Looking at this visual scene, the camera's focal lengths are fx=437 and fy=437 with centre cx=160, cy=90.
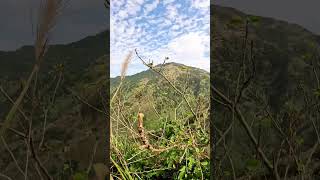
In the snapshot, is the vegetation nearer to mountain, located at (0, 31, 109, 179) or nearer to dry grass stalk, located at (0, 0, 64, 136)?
mountain, located at (0, 31, 109, 179)

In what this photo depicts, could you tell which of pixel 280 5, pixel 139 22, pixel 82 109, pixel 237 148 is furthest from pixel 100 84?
pixel 139 22

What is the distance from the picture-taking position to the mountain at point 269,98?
174cm

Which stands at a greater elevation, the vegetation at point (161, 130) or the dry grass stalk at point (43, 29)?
the dry grass stalk at point (43, 29)

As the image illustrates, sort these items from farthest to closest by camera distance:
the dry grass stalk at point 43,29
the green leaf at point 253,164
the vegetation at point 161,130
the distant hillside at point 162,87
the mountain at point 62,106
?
the distant hillside at point 162,87 → the vegetation at point 161,130 → the green leaf at point 253,164 → the mountain at point 62,106 → the dry grass stalk at point 43,29

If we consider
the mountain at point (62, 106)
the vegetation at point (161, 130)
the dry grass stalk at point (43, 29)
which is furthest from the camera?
the vegetation at point (161, 130)

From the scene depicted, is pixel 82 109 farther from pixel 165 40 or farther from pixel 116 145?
pixel 165 40

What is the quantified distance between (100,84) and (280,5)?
A: 0.94m

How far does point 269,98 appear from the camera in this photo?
6.06ft

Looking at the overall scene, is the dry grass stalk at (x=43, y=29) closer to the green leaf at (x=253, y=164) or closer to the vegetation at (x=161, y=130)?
the green leaf at (x=253, y=164)

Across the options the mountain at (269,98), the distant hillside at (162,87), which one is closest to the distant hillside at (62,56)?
the mountain at (269,98)

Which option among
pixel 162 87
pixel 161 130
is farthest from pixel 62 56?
pixel 162 87

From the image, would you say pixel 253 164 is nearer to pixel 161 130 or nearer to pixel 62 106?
pixel 62 106

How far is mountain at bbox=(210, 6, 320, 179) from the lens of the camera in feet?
5.72

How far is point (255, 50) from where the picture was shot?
1.87m
